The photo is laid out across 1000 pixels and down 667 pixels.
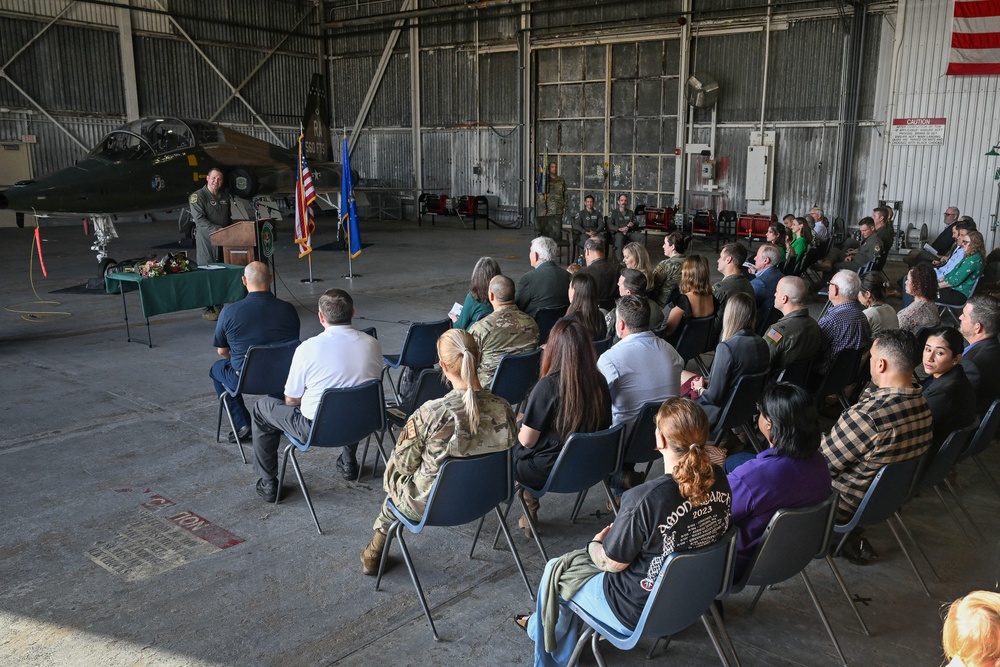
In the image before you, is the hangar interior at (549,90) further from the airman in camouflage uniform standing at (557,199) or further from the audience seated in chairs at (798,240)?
the audience seated in chairs at (798,240)

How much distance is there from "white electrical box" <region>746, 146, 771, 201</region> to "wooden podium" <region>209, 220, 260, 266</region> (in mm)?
12492

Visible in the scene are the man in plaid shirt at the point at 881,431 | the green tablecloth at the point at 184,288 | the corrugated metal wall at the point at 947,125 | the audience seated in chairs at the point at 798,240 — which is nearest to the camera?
Answer: the man in plaid shirt at the point at 881,431

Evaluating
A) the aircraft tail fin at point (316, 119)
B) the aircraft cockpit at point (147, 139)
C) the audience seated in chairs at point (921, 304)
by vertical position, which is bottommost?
the audience seated in chairs at point (921, 304)

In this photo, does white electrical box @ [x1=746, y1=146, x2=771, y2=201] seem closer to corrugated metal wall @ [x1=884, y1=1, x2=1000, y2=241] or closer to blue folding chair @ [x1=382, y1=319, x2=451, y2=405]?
corrugated metal wall @ [x1=884, y1=1, x2=1000, y2=241]

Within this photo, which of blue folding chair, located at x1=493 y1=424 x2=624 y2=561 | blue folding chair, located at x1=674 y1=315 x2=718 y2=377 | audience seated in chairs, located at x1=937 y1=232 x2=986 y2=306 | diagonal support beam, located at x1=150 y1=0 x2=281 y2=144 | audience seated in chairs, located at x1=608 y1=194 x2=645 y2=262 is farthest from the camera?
diagonal support beam, located at x1=150 y1=0 x2=281 y2=144

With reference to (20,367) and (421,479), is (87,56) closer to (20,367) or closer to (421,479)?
(20,367)

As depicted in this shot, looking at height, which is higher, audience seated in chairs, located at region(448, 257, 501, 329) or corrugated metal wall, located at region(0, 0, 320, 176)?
corrugated metal wall, located at region(0, 0, 320, 176)

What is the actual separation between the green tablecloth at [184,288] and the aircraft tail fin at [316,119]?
1583cm

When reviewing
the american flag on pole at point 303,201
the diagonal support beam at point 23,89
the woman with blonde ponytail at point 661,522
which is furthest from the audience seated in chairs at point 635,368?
the diagonal support beam at point 23,89

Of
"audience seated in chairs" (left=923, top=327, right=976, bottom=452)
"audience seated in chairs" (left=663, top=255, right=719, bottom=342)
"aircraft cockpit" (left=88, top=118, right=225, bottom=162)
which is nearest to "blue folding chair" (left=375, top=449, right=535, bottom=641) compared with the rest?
"audience seated in chairs" (left=923, top=327, right=976, bottom=452)

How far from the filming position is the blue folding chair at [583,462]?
3.66 metres

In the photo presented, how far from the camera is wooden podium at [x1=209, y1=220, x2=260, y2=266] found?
955cm

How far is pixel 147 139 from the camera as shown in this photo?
1384 cm

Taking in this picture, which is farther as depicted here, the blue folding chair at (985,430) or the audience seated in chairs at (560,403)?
the blue folding chair at (985,430)
